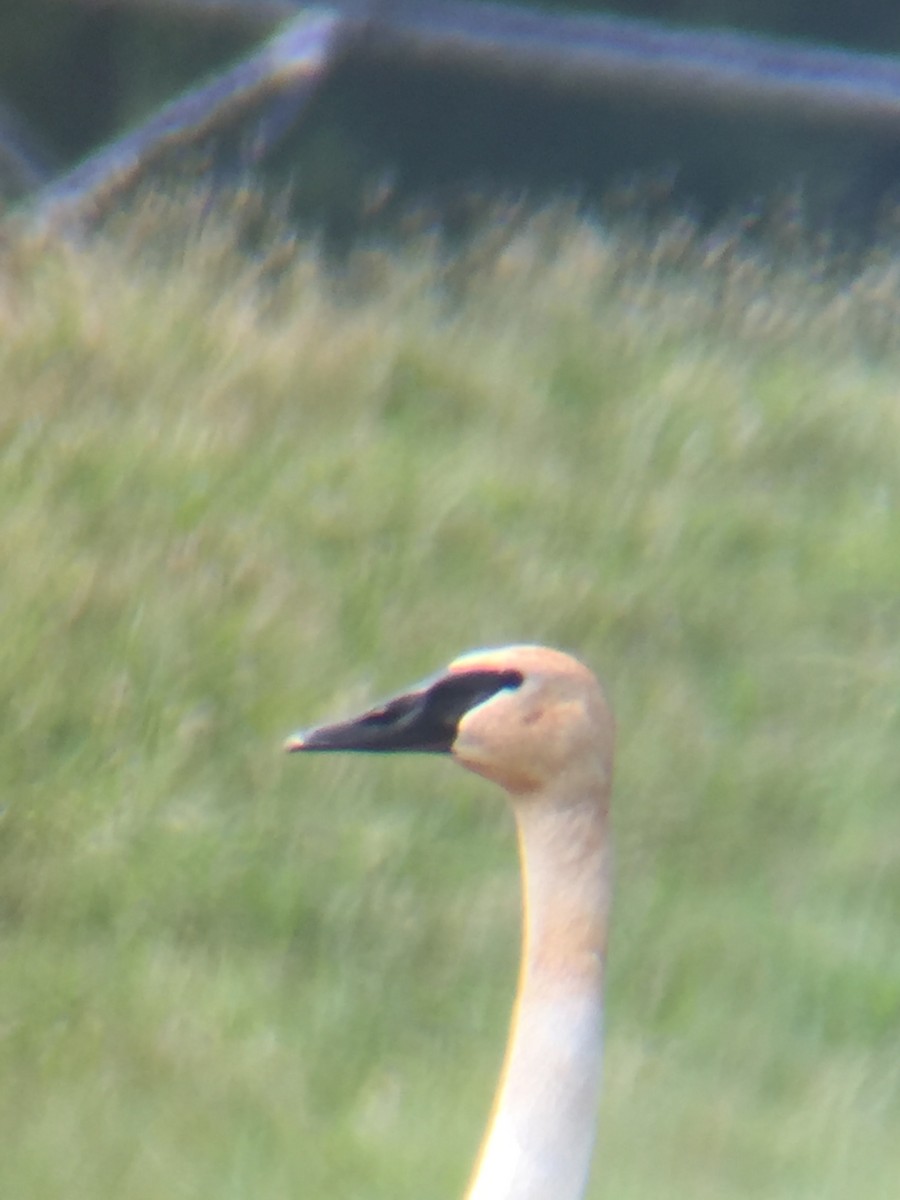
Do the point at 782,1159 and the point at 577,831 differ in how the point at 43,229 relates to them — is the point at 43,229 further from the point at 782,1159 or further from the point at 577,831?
the point at 577,831

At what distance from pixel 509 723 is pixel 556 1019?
1.20ft

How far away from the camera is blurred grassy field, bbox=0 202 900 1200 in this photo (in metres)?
4.41

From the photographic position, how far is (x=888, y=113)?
27.8ft

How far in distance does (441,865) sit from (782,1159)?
3.52 feet

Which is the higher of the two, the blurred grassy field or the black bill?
the black bill

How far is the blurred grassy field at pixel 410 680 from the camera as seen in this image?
4414 mm

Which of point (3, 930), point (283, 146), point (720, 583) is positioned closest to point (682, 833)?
point (720, 583)

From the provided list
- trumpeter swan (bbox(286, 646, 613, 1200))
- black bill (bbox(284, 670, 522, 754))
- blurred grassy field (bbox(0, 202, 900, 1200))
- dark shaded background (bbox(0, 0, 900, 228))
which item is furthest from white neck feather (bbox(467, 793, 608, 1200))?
dark shaded background (bbox(0, 0, 900, 228))

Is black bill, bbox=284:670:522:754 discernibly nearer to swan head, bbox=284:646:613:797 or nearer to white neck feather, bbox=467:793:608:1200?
swan head, bbox=284:646:613:797

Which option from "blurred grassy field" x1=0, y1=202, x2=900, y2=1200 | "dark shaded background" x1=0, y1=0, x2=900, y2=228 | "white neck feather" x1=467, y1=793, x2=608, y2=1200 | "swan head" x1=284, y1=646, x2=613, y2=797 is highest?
"swan head" x1=284, y1=646, x2=613, y2=797

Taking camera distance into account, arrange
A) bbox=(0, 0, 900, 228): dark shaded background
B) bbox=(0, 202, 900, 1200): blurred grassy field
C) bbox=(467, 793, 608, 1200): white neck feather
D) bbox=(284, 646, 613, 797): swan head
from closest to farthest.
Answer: bbox=(467, 793, 608, 1200): white neck feather
bbox=(284, 646, 613, 797): swan head
bbox=(0, 202, 900, 1200): blurred grassy field
bbox=(0, 0, 900, 228): dark shaded background

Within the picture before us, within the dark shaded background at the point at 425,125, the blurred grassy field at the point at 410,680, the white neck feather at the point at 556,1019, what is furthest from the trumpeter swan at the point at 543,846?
the dark shaded background at the point at 425,125

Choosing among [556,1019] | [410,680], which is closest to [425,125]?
[410,680]

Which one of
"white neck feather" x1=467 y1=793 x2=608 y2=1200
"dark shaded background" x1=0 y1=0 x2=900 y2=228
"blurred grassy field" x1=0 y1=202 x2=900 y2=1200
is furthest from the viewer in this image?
"dark shaded background" x1=0 y1=0 x2=900 y2=228
